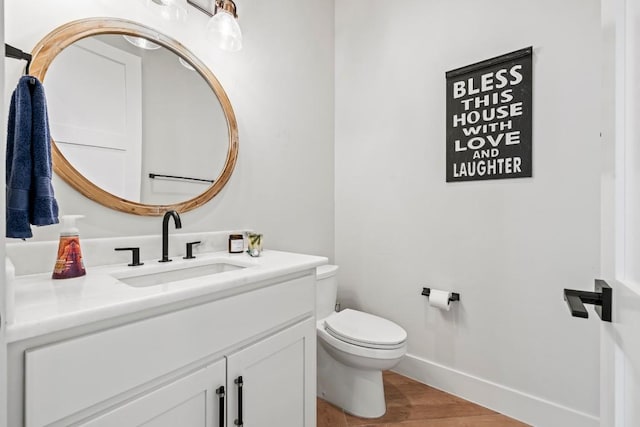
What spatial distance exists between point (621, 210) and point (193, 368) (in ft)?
3.48

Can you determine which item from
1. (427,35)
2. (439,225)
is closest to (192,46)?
(427,35)

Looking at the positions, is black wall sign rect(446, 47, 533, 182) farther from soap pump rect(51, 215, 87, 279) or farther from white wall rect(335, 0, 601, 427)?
soap pump rect(51, 215, 87, 279)

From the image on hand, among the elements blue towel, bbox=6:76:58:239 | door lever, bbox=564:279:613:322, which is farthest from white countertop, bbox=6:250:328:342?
door lever, bbox=564:279:613:322

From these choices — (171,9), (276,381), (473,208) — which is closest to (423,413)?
(276,381)

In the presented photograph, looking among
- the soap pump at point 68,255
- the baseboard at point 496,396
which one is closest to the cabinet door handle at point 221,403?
the soap pump at point 68,255

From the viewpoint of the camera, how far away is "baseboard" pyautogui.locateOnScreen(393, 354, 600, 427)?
1.50 m

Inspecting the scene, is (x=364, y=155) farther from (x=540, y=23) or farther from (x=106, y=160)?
(x=106, y=160)

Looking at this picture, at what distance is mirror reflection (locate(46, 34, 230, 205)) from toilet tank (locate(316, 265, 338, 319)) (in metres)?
0.85

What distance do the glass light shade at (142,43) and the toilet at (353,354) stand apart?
143 cm

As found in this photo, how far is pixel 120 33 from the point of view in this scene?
1.26m

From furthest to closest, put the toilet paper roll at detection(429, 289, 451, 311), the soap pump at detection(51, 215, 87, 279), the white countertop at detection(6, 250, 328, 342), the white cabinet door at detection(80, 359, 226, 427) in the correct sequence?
the toilet paper roll at detection(429, 289, 451, 311) < the soap pump at detection(51, 215, 87, 279) < the white cabinet door at detection(80, 359, 226, 427) < the white countertop at detection(6, 250, 328, 342)

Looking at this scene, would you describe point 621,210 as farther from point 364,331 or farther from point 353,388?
point 353,388

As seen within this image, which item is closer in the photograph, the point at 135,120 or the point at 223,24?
the point at 135,120

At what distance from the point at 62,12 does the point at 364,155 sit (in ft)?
5.74
